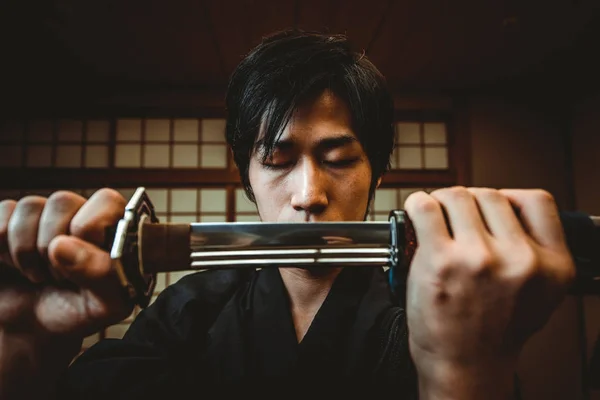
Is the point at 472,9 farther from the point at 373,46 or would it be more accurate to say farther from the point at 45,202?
the point at 45,202

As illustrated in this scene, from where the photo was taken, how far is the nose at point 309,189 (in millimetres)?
1012

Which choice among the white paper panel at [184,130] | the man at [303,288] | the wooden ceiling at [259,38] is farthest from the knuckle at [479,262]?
the white paper panel at [184,130]

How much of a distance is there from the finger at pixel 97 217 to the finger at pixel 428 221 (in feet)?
1.59

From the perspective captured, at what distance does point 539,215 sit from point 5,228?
0.89m

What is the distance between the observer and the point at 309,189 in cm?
102

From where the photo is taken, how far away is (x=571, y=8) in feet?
9.90

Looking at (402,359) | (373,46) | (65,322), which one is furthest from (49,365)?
(373,46)

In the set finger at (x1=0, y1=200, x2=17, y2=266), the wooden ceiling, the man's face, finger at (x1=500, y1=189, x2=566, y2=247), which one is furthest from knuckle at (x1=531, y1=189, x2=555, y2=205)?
the wooden ceiling

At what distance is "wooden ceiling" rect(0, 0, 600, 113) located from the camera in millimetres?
3000

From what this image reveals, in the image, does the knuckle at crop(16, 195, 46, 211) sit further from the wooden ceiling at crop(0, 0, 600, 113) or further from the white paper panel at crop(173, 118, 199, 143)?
the white paper panel at crop(173, 118, 199, 143)

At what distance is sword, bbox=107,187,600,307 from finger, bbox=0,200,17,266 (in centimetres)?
26

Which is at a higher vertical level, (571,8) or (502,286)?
(571,8)

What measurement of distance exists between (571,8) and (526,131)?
6.10 ft

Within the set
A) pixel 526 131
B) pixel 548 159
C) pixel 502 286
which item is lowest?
pixel 502 286
